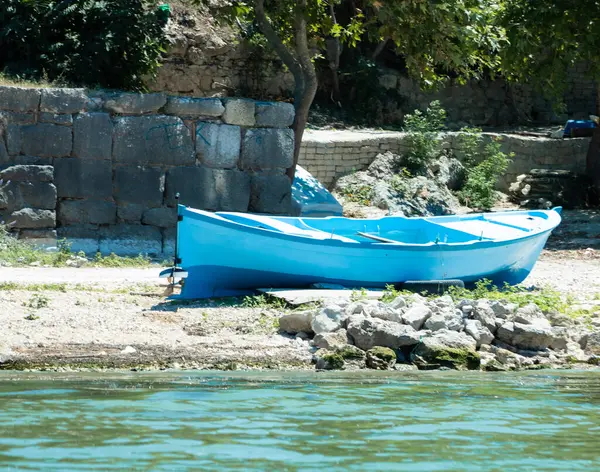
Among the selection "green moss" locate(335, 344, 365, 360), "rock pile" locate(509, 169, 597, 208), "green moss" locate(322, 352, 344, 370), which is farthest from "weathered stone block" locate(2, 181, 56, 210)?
"rock pile" locate(509, 169, 597, 208)

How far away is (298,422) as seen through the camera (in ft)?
22.0

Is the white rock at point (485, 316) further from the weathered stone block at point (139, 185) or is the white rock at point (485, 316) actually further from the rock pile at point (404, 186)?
the rock pile at point (404, 186)

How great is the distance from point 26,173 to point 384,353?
7063 mm

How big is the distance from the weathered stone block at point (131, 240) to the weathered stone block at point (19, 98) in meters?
1.87

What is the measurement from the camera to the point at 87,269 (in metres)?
13.2

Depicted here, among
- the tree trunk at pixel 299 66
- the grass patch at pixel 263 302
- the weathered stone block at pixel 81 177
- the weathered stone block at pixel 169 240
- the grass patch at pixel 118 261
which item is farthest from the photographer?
the tree trunk at pixel 299 66

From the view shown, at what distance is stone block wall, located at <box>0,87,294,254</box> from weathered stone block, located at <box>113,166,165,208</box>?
0.01 m

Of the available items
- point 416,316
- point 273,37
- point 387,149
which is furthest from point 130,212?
point 387,149

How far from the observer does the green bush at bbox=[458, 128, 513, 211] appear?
21.2m

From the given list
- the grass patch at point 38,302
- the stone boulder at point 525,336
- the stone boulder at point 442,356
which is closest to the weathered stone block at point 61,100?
the grass patch at point 38,302

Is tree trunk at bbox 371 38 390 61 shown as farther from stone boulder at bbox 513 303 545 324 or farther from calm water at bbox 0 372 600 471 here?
calm water at bbox 0 372 600 471

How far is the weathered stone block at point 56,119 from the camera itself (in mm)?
14305

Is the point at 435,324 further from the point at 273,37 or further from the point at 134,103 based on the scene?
the point at 273,37

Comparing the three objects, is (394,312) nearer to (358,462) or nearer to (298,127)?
(358,462)
